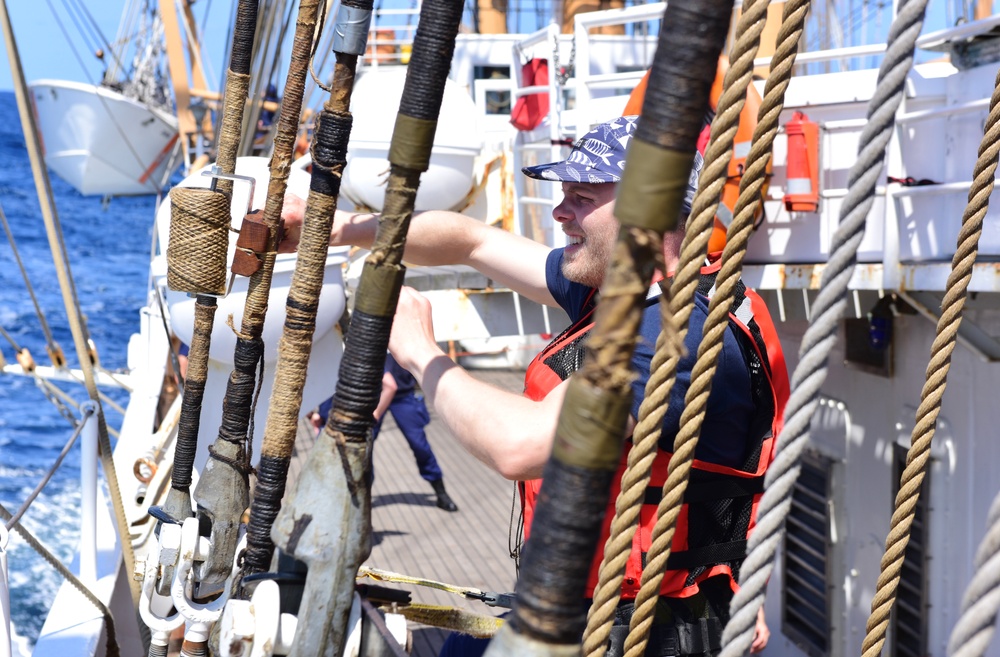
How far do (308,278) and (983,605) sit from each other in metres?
1.18

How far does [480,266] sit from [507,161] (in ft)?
19.0

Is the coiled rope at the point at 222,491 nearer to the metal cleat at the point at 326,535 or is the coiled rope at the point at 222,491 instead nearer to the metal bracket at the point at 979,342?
the metal cleat at the point at 326,535

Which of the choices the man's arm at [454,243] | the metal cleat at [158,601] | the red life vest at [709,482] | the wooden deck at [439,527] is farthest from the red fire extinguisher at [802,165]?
the metal cleat at [158,601]

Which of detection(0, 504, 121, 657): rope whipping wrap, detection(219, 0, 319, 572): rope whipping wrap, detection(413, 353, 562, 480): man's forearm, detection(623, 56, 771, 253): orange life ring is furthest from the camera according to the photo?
detection(623, 56, 771, 253): orange life ring

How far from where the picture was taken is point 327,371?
416 centimetres

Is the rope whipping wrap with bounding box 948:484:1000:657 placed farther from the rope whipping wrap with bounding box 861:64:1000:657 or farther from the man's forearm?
the man's forearm

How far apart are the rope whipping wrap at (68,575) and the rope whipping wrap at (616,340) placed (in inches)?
90.8

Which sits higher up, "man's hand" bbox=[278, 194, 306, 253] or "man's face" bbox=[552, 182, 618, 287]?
"man's face" bbox=[552, 182, 618, 287]

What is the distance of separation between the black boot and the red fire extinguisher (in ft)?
11.8

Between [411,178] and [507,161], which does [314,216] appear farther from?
[507,161]

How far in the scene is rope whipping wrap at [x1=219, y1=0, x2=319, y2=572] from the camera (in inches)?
79.2

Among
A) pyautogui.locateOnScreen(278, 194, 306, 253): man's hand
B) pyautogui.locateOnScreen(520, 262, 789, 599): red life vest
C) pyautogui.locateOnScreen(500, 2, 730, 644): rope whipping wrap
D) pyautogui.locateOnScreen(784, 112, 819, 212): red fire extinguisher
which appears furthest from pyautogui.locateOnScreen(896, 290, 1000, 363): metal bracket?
pyautogui.locateOnScreen(500, 2, 730, 644): rope whipping wrap

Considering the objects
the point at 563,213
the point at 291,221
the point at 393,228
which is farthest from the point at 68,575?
the point at 393,228

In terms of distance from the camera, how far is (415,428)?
703cm
